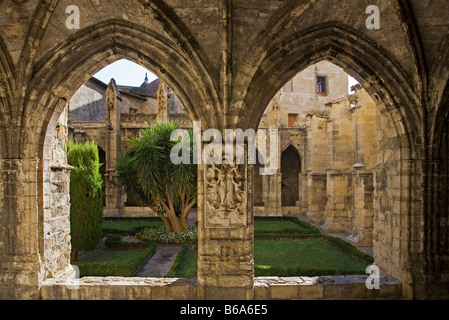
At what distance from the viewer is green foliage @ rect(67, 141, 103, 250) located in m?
7.86

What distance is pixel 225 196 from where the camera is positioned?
14.3 ft

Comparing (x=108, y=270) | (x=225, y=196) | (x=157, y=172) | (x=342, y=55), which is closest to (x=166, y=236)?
(x=157, y=172)

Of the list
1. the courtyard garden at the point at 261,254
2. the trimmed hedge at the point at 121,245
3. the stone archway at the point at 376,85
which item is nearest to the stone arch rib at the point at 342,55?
the stone archway at the point at 376,85

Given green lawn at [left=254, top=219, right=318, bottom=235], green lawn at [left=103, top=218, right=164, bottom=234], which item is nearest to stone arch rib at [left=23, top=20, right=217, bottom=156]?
green lawn at [left=254, top=219, right=318, bottom=235]

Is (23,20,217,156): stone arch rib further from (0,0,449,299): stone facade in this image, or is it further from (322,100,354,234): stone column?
(322,100,354,234): stone column

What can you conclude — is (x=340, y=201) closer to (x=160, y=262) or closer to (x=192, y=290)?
(x=160, y=262)

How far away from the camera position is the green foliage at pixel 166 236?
10.0 metres

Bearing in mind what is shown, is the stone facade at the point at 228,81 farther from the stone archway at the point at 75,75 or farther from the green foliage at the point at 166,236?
the green foliage at the point at 166,236

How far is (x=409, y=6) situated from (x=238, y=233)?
12.7ft

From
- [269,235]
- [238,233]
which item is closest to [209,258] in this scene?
[238,233]

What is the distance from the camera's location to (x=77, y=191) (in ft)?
26.0

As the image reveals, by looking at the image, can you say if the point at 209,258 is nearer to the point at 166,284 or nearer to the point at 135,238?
the point at 166,284

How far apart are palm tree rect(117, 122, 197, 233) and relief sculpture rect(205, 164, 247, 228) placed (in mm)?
5548
